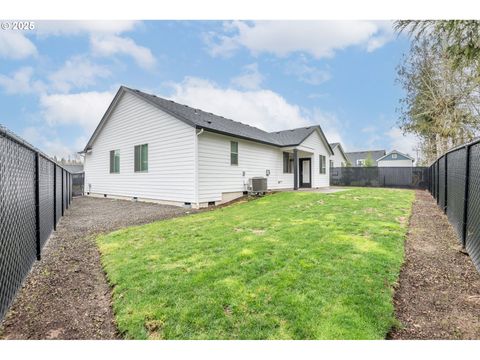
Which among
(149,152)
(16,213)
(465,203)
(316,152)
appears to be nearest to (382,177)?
(316,152)

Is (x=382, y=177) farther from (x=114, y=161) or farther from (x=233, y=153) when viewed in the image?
(x=114, y=161)

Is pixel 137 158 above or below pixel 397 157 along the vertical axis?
below

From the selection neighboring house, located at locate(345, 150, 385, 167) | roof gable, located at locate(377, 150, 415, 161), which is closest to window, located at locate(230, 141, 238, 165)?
roof gable, located at locate(377, 150, 415, 161)

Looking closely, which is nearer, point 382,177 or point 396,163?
point 382,177

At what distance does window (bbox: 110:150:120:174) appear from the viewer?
44.6ft

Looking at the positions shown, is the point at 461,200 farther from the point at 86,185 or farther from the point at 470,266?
the point at 86,185

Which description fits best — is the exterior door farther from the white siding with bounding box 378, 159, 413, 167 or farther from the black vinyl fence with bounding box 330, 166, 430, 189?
the white siding with bounding box 378, 159, 413, 167

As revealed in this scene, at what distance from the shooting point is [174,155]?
10.5 m

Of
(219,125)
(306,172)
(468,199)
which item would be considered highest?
Answer: (219,125)

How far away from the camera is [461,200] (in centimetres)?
459

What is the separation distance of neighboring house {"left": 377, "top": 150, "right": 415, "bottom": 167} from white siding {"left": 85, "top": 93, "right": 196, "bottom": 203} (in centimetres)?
4149

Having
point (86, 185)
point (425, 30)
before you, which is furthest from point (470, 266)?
point (86, 185)

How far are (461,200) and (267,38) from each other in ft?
17.0

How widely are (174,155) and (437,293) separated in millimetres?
9170
